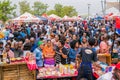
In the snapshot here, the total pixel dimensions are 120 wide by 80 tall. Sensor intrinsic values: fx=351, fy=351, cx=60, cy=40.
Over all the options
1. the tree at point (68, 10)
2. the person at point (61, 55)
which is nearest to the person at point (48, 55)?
the person at point (61, 55)

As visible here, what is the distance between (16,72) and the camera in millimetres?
10539

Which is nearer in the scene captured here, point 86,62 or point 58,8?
point 86,62

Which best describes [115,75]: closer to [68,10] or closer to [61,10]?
[61,10]

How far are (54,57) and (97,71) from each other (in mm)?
2163

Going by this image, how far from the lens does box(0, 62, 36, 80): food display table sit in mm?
10398

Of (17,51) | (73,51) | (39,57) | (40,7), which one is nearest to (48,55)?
(39,57)

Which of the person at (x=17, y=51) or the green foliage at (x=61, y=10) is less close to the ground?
the person at (x=17, y=51)

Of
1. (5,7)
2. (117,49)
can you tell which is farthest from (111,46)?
(5,7)

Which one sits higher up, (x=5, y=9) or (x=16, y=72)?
(x=16, y=72)

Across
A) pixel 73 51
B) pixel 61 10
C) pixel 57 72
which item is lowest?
pixel 61 10

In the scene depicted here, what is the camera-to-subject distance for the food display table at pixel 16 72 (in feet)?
34.1

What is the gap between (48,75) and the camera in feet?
34.2

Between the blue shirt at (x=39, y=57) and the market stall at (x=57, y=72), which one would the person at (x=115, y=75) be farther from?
the blue shirt at (x=39, y=57)

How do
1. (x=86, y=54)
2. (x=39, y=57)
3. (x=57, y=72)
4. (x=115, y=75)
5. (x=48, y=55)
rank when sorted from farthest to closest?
(x=48, y=55) < (x=39, y=57) < (x=57, y=72) < (x=86, y=54) < (x=115, y=75)
